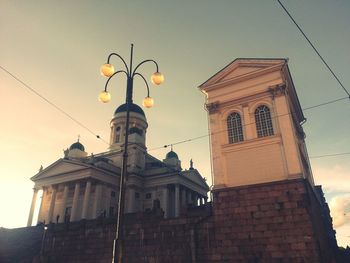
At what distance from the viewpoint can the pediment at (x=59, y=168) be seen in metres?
45.5

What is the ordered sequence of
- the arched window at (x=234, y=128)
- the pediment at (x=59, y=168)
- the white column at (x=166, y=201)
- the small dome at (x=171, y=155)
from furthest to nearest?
1. the small dome at (x=171, y=155)
2. the white column at (x=166, y=201)
3. the pediment at (x=59, y=168)
4. the arched window at (x=234, y=128)

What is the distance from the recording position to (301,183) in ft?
55.8

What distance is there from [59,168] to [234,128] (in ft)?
118

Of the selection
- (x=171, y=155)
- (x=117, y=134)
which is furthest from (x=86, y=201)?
(x=171, y=155)

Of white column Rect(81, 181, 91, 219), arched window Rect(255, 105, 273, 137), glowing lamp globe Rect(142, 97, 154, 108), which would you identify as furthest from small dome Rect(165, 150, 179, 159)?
glowing lamp globe Rect(142, 97, 154, 108)

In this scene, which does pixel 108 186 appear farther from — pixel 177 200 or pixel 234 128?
pixel 234 128

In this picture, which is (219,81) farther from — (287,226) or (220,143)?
(287,226)

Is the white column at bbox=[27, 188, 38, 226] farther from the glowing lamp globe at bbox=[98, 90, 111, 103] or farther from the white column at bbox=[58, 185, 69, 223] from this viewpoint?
the glowing lamp globe at bbox=[98, 90, 111, 103]

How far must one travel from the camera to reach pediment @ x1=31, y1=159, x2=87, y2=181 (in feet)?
149

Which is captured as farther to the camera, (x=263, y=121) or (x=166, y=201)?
(x=166, y=201)

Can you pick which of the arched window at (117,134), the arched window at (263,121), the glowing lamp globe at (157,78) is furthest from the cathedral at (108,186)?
the glowing lamp globe at (157,78)

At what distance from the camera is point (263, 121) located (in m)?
20.1

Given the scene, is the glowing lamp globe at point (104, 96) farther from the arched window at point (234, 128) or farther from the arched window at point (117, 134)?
the arched window at point (117, 134)

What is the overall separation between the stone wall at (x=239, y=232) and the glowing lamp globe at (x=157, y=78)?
9.98m
